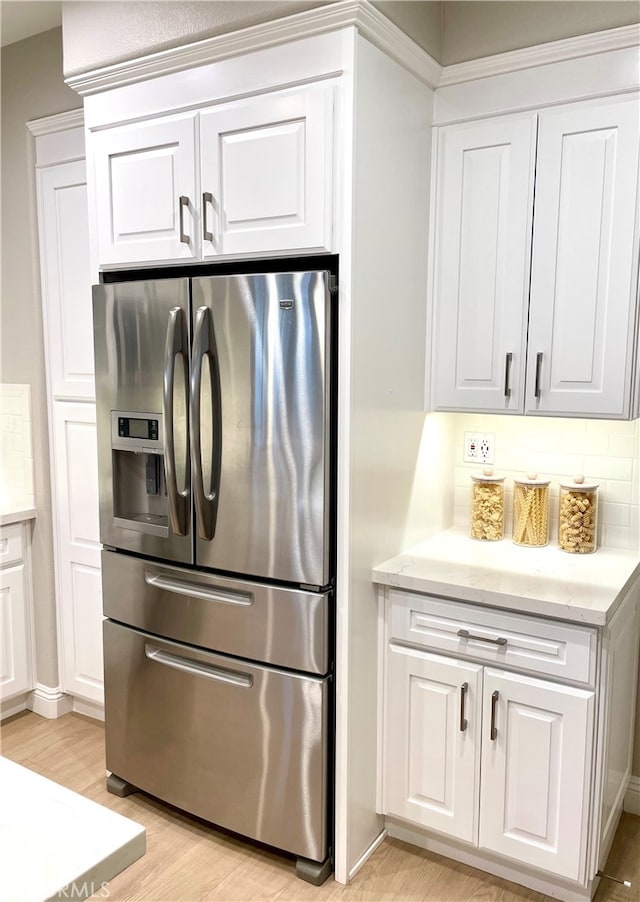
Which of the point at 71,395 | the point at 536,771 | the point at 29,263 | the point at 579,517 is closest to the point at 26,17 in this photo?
the point at 29,263

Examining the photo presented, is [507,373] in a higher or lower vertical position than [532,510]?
higher

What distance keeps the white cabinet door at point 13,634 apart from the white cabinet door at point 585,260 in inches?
88.0

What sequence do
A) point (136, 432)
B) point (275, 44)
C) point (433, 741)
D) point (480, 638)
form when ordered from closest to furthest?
point (275, 44) → point (480, 638) → point (433, 741) → point (136, 432)

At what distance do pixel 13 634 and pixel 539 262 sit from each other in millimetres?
2543

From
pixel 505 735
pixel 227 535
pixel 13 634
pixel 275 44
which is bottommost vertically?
pixel 13 634

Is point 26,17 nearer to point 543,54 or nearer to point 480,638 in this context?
point 543,54

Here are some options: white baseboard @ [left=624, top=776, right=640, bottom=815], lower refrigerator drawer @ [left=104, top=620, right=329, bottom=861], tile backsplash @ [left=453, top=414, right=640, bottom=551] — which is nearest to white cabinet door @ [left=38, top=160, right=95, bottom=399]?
lower refrigerator drawer @ [left=104, top=620, right=329, bottom=861]

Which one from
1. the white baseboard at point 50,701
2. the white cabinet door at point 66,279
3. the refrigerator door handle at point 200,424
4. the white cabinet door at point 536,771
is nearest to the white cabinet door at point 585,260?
the white cabinet door at point 536,771

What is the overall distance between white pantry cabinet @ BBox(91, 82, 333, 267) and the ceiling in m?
0.68

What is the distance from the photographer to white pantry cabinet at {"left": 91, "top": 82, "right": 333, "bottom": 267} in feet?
6.39

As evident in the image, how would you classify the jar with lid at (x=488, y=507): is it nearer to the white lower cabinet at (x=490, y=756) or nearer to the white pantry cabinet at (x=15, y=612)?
the white lower cabinet at (x=490, y=756)

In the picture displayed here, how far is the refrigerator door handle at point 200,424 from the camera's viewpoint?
6.95ft

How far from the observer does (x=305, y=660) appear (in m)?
2.09

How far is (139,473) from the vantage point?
7.97ft
